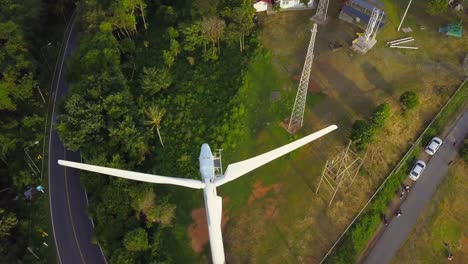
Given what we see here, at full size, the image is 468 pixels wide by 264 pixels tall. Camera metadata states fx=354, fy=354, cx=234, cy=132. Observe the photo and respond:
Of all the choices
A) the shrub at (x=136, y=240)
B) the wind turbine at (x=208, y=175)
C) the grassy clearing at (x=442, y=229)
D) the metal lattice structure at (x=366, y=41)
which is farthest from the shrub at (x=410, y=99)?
the shrub at (x=136, y=240)

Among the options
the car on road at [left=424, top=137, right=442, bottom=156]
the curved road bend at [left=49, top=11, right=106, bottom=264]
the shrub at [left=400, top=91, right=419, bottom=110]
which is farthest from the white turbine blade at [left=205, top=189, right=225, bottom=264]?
the shrub at [left=400, top=91, right=419, bottom=110]

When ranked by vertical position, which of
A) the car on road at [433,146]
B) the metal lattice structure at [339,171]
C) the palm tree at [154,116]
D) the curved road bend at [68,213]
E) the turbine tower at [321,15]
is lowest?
the curved road bend at [68,213]

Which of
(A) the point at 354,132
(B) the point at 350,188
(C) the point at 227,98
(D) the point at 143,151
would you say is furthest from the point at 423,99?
(D) the point at 143,151

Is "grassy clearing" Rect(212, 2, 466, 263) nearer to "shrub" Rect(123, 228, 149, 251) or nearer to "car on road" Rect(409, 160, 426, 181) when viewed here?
"car on road" Rect(409, 160, 426, 181)

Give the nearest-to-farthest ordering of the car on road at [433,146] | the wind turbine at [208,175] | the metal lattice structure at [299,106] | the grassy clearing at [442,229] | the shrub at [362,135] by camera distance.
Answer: the wind turbine at [208,175] → the grassy clearing at [442,229] → the metal lattice structure at [299,106] → the shrub at [362,135] → the car on road at [433,146]

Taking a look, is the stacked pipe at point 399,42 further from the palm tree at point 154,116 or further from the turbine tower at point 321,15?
the palm tree at point 154,116

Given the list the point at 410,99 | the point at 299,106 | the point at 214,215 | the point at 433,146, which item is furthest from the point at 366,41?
the point at 214,215

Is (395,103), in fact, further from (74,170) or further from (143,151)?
(74,170)
